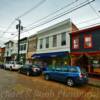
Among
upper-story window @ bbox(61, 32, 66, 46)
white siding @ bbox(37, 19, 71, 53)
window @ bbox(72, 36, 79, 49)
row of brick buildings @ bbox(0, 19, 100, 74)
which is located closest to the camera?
row of brick buildings @ bbox(0, 19, 100, 74)

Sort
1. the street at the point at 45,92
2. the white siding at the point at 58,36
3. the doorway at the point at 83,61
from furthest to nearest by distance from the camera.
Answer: the white siding at the point at 58,36
the doorway at the point at 83,61
the street at the point at 45,92

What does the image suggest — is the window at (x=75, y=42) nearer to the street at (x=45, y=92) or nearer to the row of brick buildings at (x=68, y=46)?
the row of brick buildings at (x=68, y=46)

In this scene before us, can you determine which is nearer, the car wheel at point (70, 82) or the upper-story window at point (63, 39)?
the car wheel at point (70, 82)

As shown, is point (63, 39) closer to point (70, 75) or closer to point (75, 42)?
point (75, 42)

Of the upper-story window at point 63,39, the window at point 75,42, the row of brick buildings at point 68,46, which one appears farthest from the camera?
the upper-story window at point 63,39

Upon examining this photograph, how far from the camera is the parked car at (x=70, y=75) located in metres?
11.4

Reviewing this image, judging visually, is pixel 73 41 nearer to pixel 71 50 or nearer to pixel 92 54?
pixel 71 50

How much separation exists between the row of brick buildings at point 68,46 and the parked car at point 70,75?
4.96 meters

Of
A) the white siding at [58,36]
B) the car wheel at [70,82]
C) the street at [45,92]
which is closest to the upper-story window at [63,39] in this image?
the white siding at [58,36]

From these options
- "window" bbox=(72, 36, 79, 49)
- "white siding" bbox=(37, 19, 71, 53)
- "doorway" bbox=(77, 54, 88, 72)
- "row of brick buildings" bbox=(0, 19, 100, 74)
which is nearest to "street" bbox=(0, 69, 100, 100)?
"row of brick buildings" bbox=(0, 19, 100, 74)

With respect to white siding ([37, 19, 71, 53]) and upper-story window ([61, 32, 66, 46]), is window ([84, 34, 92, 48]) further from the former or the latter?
upper-story window ([61, 32, 66, 46])

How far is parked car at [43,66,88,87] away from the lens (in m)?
11.4

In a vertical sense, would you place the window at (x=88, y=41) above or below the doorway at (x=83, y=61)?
above

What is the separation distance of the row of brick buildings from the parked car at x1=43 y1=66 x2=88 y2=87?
4960mm
